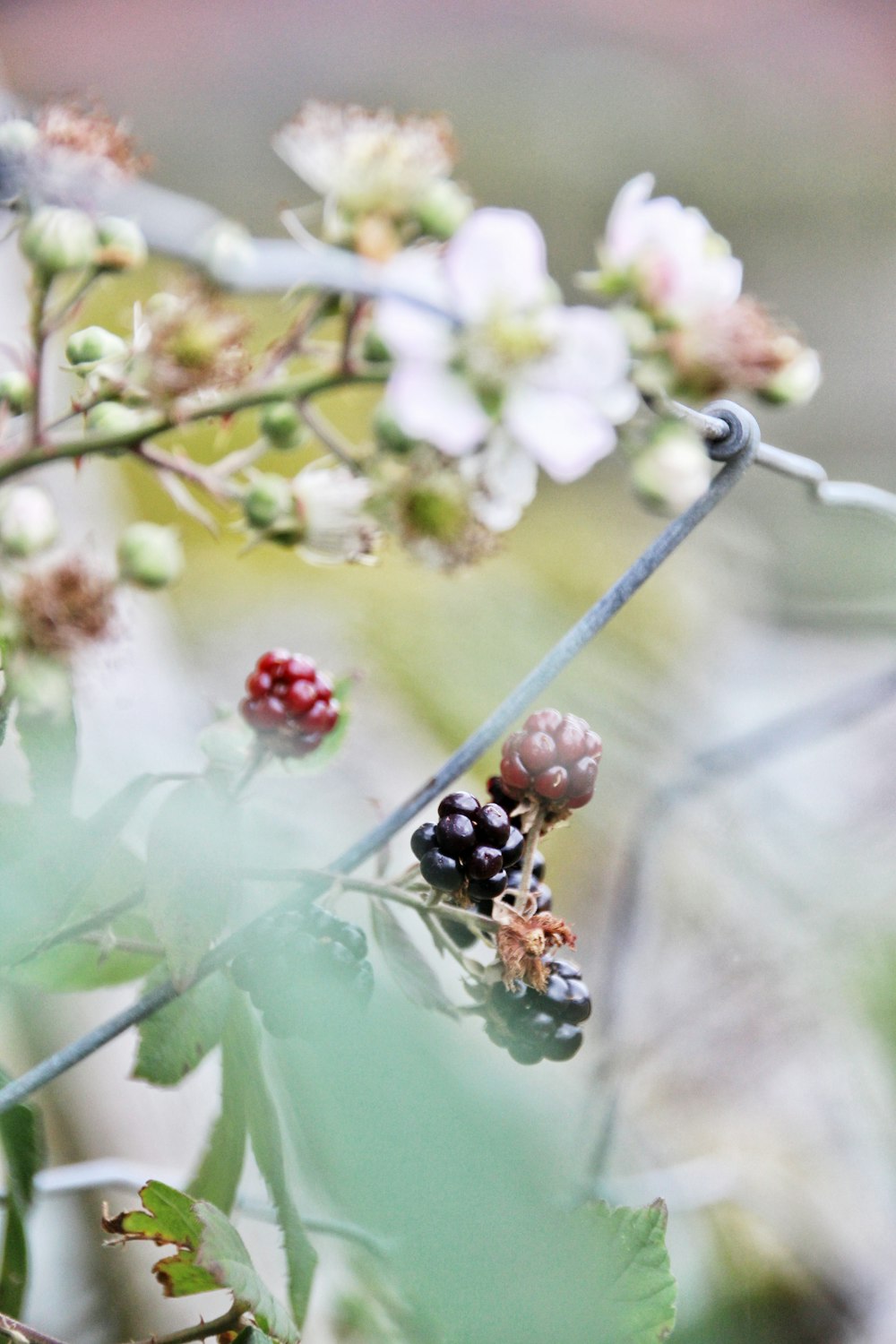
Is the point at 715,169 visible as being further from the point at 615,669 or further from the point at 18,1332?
the point at 18,1332

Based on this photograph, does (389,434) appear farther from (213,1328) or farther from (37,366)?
(213,1328)

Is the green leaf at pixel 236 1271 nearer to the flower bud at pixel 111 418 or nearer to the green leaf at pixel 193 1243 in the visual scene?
the green leaf at pixel 193 1243

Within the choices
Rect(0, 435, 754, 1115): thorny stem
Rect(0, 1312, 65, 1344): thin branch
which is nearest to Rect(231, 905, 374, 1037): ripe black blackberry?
Rect(0, 435, 754, 1115): thorny stem

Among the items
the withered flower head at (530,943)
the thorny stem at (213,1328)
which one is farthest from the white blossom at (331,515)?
the thorny stem at (213,1328)

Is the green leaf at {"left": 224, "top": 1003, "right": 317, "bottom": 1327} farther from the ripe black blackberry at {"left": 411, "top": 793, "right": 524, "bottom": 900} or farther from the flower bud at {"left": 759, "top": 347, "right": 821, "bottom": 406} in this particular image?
the flower bud at {"left": 759, "top": 347, "right": 821, "bottom": 406}

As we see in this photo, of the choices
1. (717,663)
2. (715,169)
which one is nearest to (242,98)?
(715,169)

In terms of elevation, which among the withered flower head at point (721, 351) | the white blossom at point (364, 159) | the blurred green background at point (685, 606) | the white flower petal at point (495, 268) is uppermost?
the white blossom at point (364, 159)
